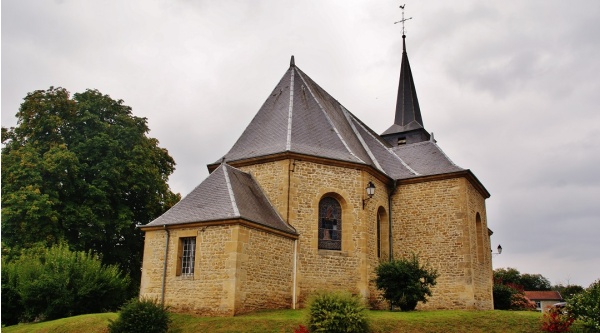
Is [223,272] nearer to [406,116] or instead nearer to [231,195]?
[231,195]

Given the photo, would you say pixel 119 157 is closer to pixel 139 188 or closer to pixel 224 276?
pixel 139 188

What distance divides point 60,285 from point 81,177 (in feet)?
22.5

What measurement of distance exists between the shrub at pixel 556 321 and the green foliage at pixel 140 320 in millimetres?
9900

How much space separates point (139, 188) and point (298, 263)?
10.6 m

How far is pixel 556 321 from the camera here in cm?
1262

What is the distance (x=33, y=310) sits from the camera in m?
18.0

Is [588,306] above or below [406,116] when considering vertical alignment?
below

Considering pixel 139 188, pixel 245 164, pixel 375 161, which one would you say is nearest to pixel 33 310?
pixel 139 188

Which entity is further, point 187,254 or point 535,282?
point 535,282

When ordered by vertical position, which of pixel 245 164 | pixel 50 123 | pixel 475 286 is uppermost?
pixel 50 123

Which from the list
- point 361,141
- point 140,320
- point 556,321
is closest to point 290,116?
point 361,141

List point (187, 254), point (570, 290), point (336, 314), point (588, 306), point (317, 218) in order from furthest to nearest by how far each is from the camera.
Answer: point (570, 290) → point (317, 218) → point (187, 254) → point (588, 306) → point (336, 314)

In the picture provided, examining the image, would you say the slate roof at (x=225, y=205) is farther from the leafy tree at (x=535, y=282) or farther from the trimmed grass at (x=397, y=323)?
the leafy tree at (x=535, y=282)

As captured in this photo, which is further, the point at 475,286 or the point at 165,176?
the point at 165,176
